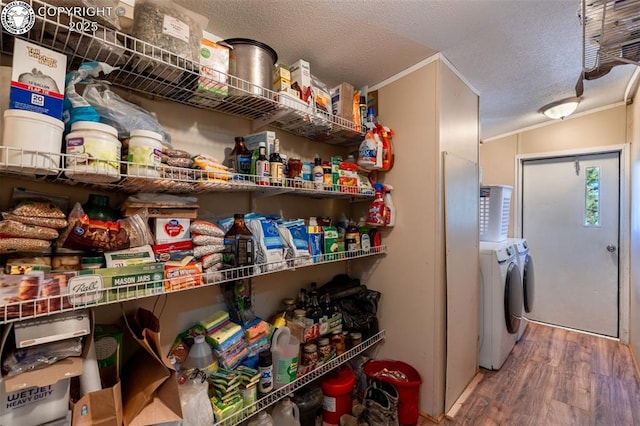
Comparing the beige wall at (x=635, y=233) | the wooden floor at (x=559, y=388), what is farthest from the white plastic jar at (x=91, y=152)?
the beige wall at (x=635, y=233)

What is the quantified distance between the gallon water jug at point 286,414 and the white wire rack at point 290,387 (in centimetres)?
12

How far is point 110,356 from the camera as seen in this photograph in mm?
959

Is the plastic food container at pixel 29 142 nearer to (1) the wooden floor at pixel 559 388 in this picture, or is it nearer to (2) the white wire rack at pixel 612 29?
(2) the white wire rack at pixel 612 29

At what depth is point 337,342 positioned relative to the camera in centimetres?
166

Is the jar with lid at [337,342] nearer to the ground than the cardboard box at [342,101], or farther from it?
nearer to the ground

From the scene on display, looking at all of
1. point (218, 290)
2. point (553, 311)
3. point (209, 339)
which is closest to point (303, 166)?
point (218, 290)

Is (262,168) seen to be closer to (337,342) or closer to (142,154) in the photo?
(142,154)

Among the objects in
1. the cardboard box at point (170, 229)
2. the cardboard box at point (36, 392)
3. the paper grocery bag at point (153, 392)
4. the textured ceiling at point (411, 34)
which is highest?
the textured ceiling at point (411, 34)

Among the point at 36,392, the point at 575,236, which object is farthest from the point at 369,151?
the point at 575,236

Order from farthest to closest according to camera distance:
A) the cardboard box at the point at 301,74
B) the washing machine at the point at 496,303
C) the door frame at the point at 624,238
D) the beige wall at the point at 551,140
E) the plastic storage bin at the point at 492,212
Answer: the beige wall at the point at 551,140, the door frame at the point at 624,238, the plastic storage bin at the point at 492,212, the washing machine at the point at 496,303, the cardboard box at the point at 301,74

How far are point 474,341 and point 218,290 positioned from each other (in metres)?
1.91

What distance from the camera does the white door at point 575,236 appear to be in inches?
118

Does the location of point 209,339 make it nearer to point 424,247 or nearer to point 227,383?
point 227,383

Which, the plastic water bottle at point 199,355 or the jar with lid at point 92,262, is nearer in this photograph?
the jar with lid at point 92,262
